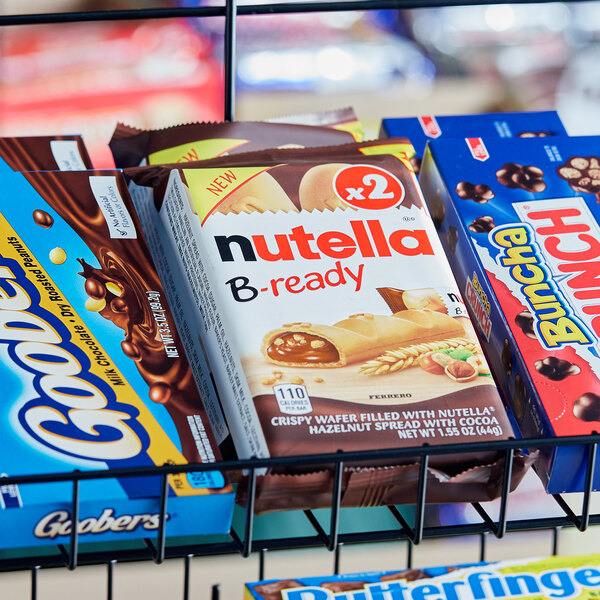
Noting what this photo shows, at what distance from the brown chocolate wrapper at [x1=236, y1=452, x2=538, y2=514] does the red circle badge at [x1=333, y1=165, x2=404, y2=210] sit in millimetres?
206

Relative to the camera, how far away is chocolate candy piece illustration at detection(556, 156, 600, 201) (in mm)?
705

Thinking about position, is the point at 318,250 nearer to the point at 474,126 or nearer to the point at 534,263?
the point at 534,263

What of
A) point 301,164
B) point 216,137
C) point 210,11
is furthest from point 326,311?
point 210,11

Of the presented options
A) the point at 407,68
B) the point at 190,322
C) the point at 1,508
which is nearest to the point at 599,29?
the point at 407,68

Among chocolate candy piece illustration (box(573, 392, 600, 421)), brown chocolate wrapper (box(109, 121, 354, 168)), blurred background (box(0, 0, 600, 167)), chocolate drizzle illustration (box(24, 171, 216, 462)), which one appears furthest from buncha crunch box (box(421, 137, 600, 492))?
blurred background (box(0, 0, 600, 167))

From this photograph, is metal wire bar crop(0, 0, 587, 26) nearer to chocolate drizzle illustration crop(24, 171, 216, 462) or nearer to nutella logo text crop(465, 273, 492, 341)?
chocolate drizzle illustration crop(24, 171, 216, 462)

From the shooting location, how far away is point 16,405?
53 cm

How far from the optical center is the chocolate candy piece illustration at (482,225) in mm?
667

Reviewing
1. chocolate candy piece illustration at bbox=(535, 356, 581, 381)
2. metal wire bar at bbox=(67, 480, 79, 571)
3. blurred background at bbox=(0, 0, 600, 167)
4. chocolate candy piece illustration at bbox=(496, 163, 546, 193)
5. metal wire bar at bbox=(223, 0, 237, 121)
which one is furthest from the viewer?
blurred background at bbox=(0, 0, 600, 167)

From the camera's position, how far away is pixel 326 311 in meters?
0.59

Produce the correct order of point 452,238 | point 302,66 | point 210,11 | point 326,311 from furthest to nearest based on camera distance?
point 302,66 → point 210,11 → point 452,238 → point 326,311

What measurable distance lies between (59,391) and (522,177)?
40 cm

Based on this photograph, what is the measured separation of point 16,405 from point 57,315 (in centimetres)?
8

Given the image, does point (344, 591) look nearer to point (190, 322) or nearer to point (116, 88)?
point (190, 322)
